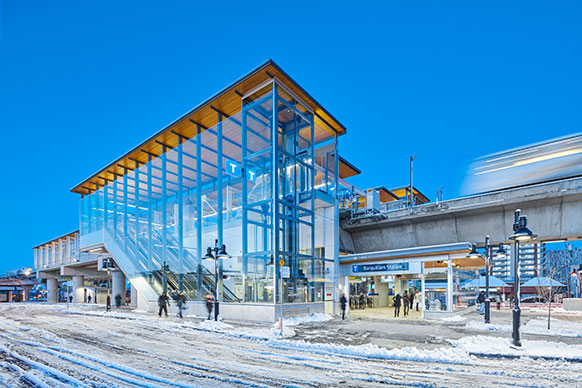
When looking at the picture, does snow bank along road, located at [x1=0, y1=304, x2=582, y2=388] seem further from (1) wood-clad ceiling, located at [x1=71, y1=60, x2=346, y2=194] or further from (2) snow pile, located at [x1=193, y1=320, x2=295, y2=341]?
(1) wood-clad ceiling, located at [x1=71, y1=60, x2=346, y2=194]

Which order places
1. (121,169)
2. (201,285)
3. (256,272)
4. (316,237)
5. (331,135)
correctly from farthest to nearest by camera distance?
(121,169)
(331,135)
(316,237)
(201,285)
(256,272)

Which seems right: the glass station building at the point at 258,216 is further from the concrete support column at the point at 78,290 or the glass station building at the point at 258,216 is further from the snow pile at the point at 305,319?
the concrete support column at the point at 78,290

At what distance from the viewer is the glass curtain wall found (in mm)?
19875

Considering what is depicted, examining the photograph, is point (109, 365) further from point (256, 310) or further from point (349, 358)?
point (256, 310)

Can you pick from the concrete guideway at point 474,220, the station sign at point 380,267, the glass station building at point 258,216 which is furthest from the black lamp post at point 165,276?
the station sign at point 380,267

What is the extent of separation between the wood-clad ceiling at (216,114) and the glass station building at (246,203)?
0.23ft

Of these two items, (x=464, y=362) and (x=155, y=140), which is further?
(x=155, y=140)

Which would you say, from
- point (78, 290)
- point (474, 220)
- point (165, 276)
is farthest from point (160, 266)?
point (78, 290)

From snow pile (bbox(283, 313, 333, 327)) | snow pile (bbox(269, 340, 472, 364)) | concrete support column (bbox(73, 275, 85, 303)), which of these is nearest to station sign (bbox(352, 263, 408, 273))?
snow pile (bbox(283, 313, 333, 327))

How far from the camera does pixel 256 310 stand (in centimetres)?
1831

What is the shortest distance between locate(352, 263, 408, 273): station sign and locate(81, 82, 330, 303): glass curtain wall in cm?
230

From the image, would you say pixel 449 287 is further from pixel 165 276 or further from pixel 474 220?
pixel 165 276

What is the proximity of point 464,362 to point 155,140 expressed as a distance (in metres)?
24.7

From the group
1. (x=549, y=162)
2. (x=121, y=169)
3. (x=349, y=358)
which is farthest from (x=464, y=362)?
(x=121, y=169)
